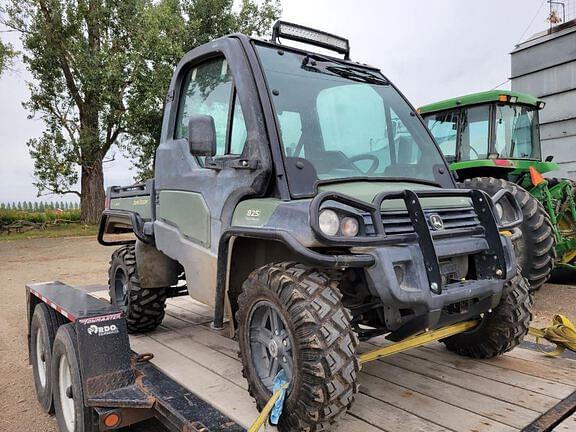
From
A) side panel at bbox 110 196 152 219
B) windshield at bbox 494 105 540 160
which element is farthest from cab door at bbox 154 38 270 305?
windshield at bbox 494 105 540 160

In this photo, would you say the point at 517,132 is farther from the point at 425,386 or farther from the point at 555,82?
the point at 555,82

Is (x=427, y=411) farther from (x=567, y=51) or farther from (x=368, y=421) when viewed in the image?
(x=567, y=51)

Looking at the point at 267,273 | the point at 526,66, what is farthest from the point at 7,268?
the point at 526,66

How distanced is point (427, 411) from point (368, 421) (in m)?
0.33

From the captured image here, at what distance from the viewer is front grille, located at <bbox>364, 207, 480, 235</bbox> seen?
7.81 feet

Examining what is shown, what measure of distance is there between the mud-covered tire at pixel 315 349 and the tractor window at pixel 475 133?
19.4 ft

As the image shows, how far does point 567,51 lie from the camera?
639 inches

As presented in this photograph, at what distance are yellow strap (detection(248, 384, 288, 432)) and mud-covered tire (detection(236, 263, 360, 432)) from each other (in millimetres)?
56

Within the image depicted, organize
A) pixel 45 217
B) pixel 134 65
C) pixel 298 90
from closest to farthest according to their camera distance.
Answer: pixel 298 90 < pixel 134 65 < pixel 45 217

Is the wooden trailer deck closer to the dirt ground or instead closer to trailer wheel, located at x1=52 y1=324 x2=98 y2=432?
trailer wheel, located at x1=52 y1=324 x2=98 y2=432

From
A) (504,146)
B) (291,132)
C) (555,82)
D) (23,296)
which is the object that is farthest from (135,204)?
(555,82)

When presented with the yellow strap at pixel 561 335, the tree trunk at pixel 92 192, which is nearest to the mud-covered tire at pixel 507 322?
the yellow strap at pixel 561 335

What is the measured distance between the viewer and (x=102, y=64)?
627 inches

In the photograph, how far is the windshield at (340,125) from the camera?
279 cm
